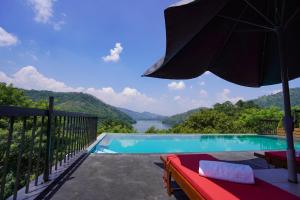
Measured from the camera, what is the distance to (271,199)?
186cm

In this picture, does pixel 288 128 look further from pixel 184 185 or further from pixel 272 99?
pixel 272 99

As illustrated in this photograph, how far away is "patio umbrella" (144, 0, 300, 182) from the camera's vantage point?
2600 mm

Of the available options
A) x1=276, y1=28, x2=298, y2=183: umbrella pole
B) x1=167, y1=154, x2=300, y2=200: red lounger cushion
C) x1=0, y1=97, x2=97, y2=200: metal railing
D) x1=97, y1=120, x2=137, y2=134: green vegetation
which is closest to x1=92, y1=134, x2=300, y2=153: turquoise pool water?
x1=0, y1=97, x2=97, y2=200: metal railing

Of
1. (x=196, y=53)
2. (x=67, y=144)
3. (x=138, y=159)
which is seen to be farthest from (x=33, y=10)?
(x=196, y=53)

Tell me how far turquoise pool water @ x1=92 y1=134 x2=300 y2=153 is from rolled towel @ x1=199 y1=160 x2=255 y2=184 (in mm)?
7399

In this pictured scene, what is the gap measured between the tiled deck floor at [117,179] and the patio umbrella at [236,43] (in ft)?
5.41

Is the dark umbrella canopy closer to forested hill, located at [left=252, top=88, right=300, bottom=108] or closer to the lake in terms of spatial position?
the lake

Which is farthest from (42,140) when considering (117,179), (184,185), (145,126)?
(145,126)

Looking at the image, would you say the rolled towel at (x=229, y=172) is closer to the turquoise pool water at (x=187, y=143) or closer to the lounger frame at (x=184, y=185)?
the lounger frame at (x=184, y=185)

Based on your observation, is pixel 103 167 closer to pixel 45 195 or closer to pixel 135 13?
pixel 45 195

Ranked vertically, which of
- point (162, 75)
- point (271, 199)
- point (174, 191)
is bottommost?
point (174, 191)

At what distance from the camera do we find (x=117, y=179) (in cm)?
388

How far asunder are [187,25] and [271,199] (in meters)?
1.90

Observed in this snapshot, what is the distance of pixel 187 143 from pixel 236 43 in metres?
8.08
